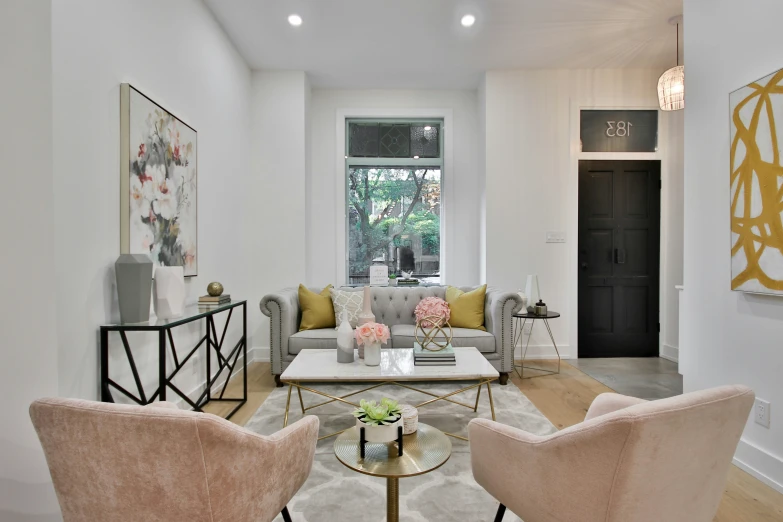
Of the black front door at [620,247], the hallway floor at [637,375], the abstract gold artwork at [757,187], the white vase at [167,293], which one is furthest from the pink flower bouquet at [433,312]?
the black front door at [620,247]

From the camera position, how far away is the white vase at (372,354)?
242cm

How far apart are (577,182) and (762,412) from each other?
2.87 metres

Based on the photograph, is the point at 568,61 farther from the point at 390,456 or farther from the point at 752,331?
the point at 390,456

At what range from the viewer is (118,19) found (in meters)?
2.15

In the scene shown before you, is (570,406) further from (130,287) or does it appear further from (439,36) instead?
(439,36)

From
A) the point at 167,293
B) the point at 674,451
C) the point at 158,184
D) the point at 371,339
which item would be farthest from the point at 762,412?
the point at 158,184

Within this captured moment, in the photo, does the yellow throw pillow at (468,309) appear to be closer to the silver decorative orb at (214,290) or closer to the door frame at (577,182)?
the door frame at (577,182)

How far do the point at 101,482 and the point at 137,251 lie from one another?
5.14ft

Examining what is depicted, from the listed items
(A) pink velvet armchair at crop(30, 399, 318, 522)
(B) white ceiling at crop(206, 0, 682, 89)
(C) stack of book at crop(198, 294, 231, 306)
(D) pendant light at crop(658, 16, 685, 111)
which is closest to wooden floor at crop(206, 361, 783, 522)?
(C) stack of book at crop(198, 294, 231, 306)

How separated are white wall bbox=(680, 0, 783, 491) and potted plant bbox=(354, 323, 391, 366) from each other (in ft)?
6.28

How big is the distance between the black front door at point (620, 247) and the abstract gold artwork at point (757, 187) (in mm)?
2269

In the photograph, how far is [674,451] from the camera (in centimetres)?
102

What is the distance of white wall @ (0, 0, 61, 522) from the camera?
1.45 m

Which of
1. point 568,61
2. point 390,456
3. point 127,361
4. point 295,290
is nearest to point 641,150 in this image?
point 568,61
